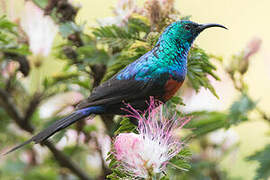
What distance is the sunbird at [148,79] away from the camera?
6.00 feet

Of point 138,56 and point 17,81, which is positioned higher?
point 138,56

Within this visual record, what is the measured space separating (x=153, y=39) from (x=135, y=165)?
67 cm

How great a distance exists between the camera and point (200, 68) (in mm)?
1852

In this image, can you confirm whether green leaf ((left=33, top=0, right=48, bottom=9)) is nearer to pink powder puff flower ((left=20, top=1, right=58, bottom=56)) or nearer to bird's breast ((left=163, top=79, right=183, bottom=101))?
pink powder puff flower ((left=20, top=1, right=58, bottom=56))

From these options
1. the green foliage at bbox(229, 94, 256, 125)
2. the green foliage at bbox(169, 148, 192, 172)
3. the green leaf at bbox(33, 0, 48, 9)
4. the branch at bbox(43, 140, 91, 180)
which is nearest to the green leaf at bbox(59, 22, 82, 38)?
the green leaf at bbox(33, 0, 48, 9)

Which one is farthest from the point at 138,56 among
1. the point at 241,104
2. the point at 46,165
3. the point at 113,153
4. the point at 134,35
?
the point at 46,165

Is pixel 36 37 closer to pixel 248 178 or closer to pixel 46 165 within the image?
pixel 46 165

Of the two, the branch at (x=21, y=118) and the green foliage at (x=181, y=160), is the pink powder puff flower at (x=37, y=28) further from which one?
the green foliage at (x=181, y=160)

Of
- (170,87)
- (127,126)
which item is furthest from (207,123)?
(127,126)

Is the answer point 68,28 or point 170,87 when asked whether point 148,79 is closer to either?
point 170,87

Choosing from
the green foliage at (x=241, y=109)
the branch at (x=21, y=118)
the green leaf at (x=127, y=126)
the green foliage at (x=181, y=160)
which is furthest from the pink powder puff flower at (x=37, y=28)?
the green foliage at (x=181, y=160)

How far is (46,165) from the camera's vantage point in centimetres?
287

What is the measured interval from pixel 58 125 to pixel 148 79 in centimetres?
46

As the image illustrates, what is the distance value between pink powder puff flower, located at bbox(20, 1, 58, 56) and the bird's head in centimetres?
89
